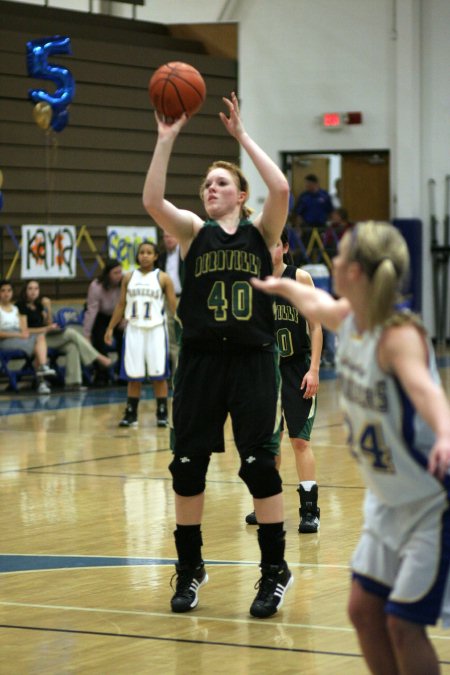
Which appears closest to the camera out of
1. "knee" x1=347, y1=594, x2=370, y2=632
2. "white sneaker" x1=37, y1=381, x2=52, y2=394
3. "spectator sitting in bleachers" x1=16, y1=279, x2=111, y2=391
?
"knee" x1=347, y1=594, x2=370, y2=632

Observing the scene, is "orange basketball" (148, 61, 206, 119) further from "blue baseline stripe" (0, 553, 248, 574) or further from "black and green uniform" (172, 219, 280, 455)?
"blue baseline stripe" (0, 553, 248, 574)

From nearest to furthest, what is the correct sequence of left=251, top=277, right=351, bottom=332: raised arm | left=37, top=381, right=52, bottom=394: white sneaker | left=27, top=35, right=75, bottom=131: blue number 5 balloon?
left=251, top=277, right=351, bottom=332: raised arm < left=37, top=381, right=52, bottom=394: white sneaker < left=27, top=35, right=75, bottom=131: blue number 5 balloon

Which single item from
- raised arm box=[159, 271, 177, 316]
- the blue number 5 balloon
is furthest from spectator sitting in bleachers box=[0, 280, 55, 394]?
raised arm box=[159, 271, 177, 316]

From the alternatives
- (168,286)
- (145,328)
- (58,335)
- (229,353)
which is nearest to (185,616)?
(229,353)

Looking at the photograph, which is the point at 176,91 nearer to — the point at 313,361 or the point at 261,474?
the point at 261,474

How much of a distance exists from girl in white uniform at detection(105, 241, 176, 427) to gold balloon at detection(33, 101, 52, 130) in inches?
→ 181

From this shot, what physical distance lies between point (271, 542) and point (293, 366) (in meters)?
1.89

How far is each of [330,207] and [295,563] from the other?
1479 cm

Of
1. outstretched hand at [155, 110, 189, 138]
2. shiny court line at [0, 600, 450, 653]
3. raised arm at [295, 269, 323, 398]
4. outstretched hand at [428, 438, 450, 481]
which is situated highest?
outstretched hand at [155, 110, 189, 138]

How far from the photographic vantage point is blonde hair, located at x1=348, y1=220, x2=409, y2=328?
3113mm

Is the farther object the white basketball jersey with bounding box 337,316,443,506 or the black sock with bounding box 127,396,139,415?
the black sock with bounding box 127,396,139,415

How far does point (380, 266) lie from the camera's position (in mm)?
3113

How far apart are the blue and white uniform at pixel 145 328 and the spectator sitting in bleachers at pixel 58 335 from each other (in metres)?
3.05

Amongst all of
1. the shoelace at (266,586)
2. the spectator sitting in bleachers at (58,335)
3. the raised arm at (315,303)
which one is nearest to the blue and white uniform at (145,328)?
the spectator sitting in bleachers at (58,335)
